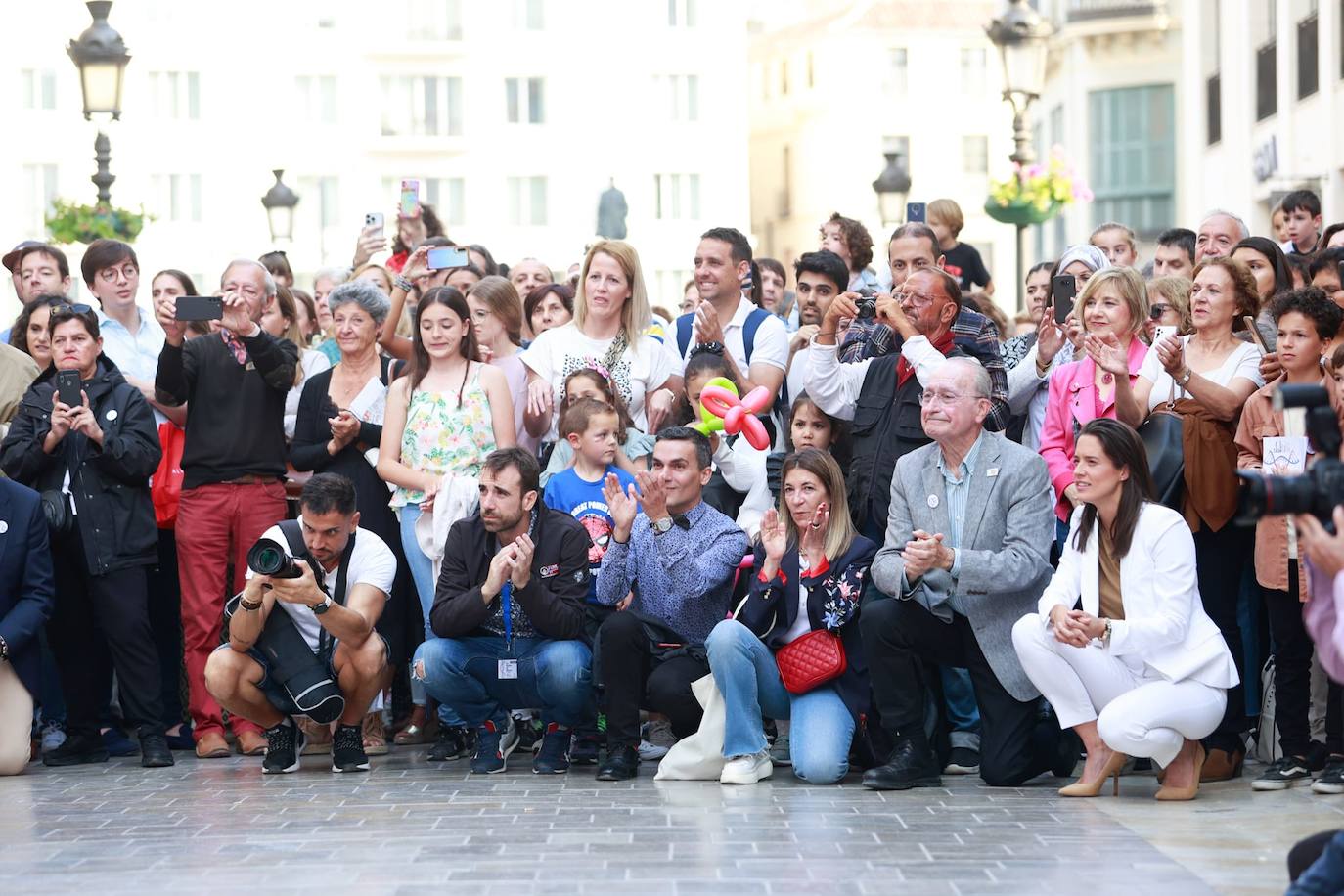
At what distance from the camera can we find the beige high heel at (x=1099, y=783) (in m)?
8.38

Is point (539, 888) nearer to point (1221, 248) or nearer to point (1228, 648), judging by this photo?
point (1228, 648)

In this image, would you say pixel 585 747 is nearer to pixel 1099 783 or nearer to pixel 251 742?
pixel 251 742

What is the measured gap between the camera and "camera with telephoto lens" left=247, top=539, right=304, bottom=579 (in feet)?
28.8

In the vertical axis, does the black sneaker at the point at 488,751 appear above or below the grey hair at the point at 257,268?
below

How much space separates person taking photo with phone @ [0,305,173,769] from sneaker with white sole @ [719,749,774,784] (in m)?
2.86

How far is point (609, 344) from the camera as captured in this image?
411 inches

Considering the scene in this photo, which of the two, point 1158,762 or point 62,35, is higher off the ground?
point 62,35

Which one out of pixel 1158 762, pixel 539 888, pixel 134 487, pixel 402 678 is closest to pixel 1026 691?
pixel 1158 762

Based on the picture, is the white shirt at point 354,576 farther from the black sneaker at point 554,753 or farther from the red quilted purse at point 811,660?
the red quilted purse at point 811,660

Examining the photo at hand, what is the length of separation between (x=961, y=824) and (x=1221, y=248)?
4.08 meters

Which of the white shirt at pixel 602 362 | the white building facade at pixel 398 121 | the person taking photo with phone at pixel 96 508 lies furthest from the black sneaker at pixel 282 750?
the white building facade at pixel 398 121

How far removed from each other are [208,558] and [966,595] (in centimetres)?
387

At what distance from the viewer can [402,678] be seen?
34.8ft

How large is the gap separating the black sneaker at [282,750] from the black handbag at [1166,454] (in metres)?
4.20
